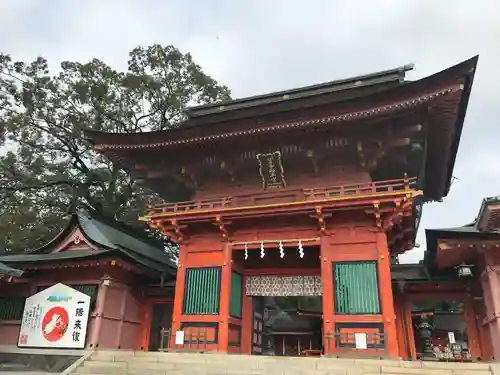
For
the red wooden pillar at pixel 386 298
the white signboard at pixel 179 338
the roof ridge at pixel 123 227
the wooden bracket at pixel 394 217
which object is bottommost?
the white signboard at pixel 179 338

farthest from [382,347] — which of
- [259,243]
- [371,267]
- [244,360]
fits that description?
[259,243]

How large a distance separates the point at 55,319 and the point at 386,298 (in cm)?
1206

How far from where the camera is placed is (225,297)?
41.8ft

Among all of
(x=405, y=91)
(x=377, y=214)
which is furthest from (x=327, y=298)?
(x=405, y=91)

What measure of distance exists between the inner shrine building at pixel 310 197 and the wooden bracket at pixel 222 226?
0.13ft

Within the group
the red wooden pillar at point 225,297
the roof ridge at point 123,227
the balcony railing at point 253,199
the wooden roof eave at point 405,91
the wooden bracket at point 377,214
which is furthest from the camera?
the roof ridge at point 123,227

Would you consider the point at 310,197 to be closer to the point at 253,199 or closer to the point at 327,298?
the point at 253,199

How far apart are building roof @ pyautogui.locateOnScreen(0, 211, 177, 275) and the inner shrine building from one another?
3.16 metres

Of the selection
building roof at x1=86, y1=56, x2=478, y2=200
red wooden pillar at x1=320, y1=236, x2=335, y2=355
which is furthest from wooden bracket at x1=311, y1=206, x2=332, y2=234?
building roof at x1=86, y1=56, x2=478, y2=200

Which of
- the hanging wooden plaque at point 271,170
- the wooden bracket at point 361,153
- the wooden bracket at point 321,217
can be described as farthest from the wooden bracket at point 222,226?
the wooden bracket at point 361,153

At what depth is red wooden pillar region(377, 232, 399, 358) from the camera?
34.8 feet

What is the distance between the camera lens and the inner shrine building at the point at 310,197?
1132 centimetres

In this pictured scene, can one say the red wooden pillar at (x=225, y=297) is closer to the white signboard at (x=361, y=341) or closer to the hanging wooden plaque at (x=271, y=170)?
the hanging wooden plaque at (x=271, y=170)

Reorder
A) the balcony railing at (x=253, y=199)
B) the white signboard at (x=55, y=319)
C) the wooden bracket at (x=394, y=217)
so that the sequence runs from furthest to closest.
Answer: the white signboard at (x=55, y=319), the balcony railing at (x=253, y=199), the wooden bracket at (x=394, y=217)
